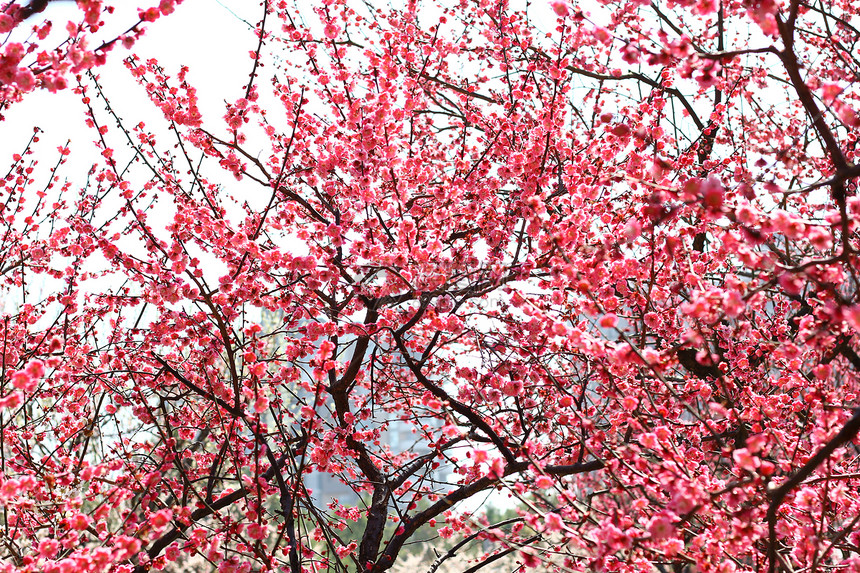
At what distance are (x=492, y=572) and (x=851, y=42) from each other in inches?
480

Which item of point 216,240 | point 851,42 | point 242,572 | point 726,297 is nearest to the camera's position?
point 726,297

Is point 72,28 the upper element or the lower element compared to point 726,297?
upper

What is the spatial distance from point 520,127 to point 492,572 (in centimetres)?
1178

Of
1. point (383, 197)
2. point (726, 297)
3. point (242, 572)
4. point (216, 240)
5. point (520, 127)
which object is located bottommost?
point (242, 572)

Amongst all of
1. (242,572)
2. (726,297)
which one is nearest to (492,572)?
(242,572)

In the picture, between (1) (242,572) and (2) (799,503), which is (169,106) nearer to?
(1) (242,572)

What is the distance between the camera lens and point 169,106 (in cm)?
452

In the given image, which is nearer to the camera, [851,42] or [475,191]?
[475,191]

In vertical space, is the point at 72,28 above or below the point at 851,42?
below

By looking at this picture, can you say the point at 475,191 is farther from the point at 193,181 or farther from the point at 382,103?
the point at 193,181

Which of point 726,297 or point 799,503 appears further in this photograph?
point 799,503

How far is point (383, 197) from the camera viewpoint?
495 cm

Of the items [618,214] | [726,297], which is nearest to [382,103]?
[618,214]

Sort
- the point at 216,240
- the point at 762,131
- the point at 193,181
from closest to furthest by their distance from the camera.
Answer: the point at 216,240, the point at 193,181, the point at 762,131
